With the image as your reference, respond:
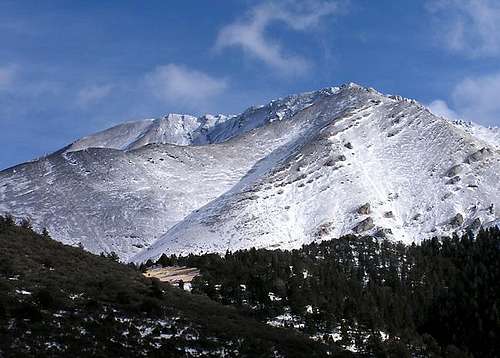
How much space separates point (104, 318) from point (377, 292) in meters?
49.5

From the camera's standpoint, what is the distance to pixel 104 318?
40.3 meters

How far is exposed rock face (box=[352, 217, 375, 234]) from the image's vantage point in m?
164

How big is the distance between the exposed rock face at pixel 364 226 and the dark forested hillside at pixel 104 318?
109871mm

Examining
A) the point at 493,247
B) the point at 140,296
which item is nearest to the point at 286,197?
the point at 493,247

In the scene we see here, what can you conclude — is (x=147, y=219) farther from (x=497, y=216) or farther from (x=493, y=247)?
(x=493, y=247)

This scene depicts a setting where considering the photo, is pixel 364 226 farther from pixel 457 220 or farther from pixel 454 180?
pixel 454 180

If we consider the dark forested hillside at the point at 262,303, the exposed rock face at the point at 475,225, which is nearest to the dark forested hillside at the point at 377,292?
the dark forested hillside at the point at 262,303

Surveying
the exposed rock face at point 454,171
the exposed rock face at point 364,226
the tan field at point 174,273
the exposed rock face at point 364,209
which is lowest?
the tan field at point 174,273

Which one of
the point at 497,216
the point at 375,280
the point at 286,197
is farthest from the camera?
the point at 286,197

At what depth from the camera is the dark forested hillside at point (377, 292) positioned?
203ft

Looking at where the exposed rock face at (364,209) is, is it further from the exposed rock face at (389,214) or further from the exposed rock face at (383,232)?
the exposed rock face at (383,232)

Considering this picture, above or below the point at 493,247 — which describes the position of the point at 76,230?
above

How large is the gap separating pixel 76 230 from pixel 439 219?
95075 mm

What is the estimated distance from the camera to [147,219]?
195625 millimetres
